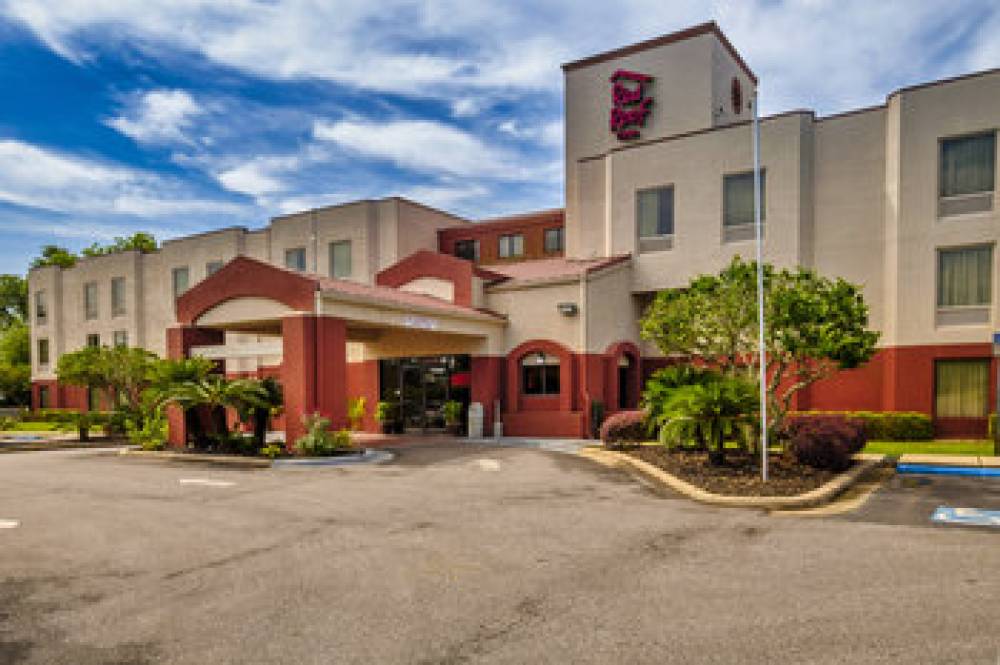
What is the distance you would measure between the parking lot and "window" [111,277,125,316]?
116ft

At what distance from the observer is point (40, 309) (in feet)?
155

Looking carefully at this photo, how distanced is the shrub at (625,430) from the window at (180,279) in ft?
106

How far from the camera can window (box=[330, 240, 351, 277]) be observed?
33656 mm

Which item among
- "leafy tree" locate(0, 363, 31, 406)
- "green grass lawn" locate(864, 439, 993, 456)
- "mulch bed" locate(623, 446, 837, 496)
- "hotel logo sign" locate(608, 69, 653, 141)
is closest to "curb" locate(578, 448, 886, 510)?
"mulch bed" locate(623, 446, 837, 496)

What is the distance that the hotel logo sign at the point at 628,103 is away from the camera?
26922 mm

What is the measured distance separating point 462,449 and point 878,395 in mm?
13915

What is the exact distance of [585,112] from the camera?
28.4m

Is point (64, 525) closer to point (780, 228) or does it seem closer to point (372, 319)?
point (372, 319)

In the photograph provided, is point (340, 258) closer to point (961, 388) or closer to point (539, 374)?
point (539, 374)

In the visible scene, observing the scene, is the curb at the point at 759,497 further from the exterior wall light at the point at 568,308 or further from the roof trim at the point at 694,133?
the roof trim at the point at 694,133

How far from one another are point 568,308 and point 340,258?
17.2 m

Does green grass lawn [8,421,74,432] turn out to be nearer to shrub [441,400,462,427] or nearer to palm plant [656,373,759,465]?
shrub [441,400,462,427]

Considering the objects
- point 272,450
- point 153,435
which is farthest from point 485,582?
point 153,435

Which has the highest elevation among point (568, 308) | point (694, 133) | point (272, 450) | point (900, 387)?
point (694, 133)
